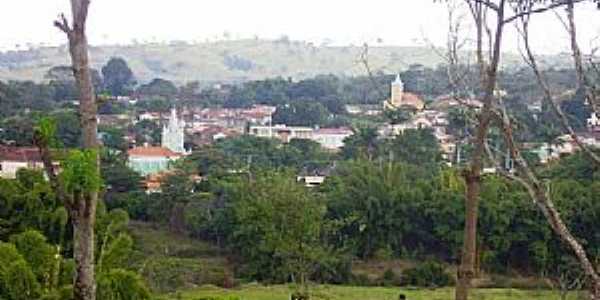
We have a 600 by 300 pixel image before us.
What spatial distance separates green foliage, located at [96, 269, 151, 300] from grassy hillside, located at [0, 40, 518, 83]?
107m

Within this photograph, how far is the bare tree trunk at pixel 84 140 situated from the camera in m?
3.18

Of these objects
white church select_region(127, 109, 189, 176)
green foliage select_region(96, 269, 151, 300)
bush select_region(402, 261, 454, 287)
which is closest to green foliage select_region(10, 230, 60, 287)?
green foliage select_region(96, 269, 151, 300)

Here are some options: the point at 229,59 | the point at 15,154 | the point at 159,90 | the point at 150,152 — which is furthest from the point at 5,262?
the point at 229,59

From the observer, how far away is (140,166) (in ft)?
129

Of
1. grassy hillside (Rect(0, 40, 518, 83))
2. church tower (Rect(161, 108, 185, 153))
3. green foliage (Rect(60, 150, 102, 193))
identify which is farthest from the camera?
grassy hillside (Rect(0, 40, 518, 83))

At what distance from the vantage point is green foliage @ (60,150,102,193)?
3.03 meters

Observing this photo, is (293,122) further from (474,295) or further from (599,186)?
(474,295)

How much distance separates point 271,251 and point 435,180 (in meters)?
7.28

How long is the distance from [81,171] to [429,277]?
917 inches

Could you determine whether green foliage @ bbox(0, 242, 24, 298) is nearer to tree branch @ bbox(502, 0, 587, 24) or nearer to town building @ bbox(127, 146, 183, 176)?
tree branch @ bbox(502, 0, 587, 24)

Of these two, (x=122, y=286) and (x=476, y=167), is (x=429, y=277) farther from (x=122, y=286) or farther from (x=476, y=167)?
(x=476, y=167)

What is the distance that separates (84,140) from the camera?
3.23 meters

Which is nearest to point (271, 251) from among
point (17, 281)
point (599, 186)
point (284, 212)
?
point (284, 212)

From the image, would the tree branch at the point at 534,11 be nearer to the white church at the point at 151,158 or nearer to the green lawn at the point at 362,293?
the green lawn at the point at 362,293
